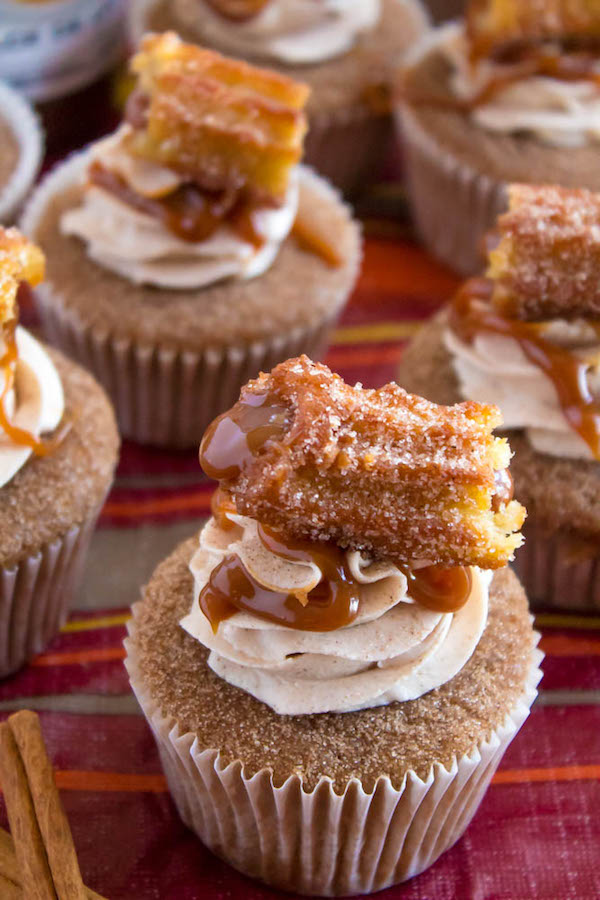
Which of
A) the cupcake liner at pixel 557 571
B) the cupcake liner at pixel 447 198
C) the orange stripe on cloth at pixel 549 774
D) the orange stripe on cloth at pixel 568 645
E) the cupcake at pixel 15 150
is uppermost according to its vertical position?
the cupcake at pixel 15 150

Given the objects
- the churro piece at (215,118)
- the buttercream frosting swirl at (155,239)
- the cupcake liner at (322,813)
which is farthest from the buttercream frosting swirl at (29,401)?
the churro piece at (215,118)

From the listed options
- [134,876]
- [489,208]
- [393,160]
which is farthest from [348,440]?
[393,160]

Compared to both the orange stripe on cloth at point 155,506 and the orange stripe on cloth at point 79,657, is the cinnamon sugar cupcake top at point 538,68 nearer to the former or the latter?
the orange stripe on cloth at point 155,506

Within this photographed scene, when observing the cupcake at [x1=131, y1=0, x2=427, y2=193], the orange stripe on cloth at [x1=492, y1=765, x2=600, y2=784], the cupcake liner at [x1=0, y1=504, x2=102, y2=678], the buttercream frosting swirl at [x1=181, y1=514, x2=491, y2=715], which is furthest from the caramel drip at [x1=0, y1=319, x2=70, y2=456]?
the cupcake at [x1=131, y1=0, x2=427, y2=193]

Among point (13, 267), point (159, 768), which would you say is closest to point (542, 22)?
point (13, 267)

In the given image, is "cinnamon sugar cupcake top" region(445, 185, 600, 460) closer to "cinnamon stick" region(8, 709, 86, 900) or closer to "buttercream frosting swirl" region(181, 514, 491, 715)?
"buttercream frosting swirl" region(181, 514, 491, 715)

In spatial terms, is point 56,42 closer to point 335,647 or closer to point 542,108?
point 542,108

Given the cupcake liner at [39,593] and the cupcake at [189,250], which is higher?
the cupcake at [189,250]
